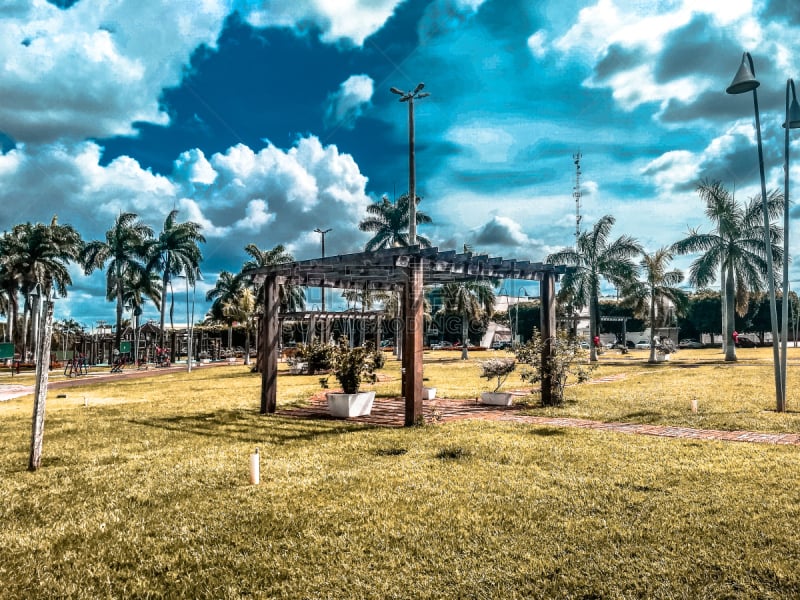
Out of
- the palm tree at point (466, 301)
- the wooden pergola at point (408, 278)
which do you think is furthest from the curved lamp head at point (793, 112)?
the palm tree at point (466, 301)

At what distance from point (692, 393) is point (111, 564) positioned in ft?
45.3

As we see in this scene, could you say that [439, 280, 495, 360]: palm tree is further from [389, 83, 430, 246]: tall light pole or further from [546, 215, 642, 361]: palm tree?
[389, 83, 430, 246]: tall light pole

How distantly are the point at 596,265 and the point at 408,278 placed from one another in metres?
28.0

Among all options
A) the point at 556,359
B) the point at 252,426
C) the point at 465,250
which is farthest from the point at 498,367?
the point at 465,250

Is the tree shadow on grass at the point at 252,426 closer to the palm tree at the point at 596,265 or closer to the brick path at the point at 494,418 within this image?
the brick path at the point at 494,418

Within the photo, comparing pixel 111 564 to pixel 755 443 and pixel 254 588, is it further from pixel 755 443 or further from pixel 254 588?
pixel 755 443

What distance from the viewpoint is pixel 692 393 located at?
13.8m

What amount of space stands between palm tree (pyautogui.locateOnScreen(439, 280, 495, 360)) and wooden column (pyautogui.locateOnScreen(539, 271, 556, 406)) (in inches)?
1093

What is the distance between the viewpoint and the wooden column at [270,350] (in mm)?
11406

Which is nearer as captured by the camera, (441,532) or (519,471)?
(441,532)

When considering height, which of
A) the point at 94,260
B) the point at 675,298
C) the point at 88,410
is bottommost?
the point at 88,410

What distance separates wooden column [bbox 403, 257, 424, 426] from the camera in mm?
9359

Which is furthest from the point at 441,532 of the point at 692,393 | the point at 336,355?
the point at 692,393

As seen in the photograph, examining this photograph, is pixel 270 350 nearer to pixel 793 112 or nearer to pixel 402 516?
pixel 402 516
